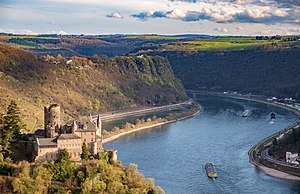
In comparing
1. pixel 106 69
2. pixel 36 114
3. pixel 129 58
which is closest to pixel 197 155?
pixel 36 114

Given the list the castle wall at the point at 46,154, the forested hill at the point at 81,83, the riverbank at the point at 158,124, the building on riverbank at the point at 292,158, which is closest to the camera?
the castle wall at the point at 46,154

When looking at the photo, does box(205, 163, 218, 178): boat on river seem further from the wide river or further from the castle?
the castle

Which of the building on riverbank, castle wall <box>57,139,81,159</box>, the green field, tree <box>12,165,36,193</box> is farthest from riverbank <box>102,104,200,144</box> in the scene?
the green field

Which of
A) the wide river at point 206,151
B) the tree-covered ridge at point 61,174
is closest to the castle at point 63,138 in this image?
the tree-covered ridge at point 61,174

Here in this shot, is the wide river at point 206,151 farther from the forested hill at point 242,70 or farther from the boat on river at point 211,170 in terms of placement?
the forested hill at point 242,70

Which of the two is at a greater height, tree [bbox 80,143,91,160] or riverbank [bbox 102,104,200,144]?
tree [bbox 80,143,91,160]

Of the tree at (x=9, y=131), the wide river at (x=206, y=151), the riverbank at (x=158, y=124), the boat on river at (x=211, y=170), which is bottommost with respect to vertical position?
the riverbank at (x=158, y=124)

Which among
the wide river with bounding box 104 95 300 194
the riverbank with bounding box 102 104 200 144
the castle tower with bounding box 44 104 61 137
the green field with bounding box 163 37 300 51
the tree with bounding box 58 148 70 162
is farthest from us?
the green field with bounding box 163 37 300 51
